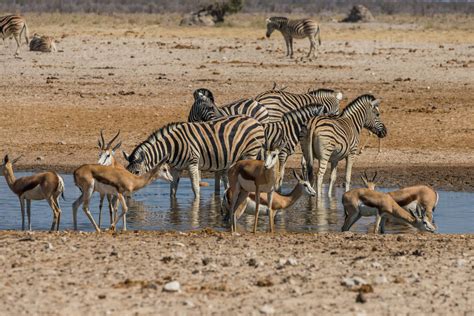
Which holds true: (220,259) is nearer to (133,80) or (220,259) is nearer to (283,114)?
(283,114)

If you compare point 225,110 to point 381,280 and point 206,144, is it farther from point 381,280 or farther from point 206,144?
point 381,280

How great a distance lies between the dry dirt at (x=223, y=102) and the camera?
787cm

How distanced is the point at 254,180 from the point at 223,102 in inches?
408

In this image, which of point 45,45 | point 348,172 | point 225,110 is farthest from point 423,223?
point 45,45

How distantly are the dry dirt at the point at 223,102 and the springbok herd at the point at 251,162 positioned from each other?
928mm

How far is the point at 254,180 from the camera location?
1147cm

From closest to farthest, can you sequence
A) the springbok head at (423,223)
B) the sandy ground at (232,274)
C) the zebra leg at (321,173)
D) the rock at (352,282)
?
the sandy ground at (232,274), the rock at (352,282), the springbok head at (423,223), the zebra leg at (321,173)

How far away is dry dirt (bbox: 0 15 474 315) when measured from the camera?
7.87 m

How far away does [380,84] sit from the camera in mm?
23953

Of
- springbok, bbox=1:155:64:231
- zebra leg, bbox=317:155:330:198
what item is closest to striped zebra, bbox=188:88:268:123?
zebra leg, bbox=317:155:330:198

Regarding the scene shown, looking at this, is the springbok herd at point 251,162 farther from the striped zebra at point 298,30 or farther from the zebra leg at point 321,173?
the striped zebra at point 298,30

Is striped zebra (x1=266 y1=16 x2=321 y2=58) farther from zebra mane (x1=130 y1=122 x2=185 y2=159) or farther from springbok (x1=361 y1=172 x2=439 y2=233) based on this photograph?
springbok (x1=361 y1=172 x2=439 y2=233)

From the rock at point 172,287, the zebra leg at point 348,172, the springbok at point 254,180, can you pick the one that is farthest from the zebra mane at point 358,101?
the rock at point 172,287

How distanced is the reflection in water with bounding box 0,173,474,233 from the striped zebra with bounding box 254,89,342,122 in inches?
85.7
